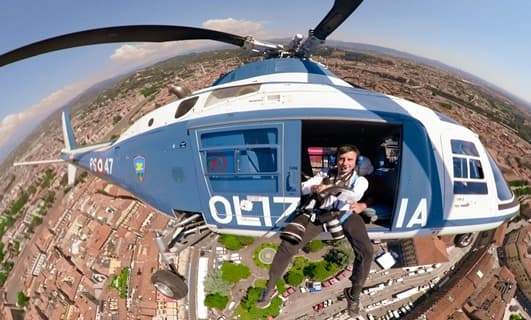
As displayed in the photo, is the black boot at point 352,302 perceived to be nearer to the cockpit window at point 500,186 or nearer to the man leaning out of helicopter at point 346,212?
the man leaning out of helicopter at point 346,212

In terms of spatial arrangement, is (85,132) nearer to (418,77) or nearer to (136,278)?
(136,278)

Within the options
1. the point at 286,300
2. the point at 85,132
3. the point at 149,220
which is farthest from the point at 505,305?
the point at 85,132

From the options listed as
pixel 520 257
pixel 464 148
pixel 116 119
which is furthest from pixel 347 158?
pixel 116 119

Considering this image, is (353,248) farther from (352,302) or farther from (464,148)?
(464,148)

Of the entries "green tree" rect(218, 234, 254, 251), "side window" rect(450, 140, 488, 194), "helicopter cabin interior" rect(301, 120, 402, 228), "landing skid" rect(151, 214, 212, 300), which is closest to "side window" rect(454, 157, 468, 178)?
"side window" rect(450, 140, 488, 194)

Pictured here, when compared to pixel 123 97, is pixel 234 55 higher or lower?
higher

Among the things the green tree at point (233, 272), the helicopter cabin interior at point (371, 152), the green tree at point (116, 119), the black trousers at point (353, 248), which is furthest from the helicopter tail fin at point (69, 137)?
the green tree at point (116, 119)
